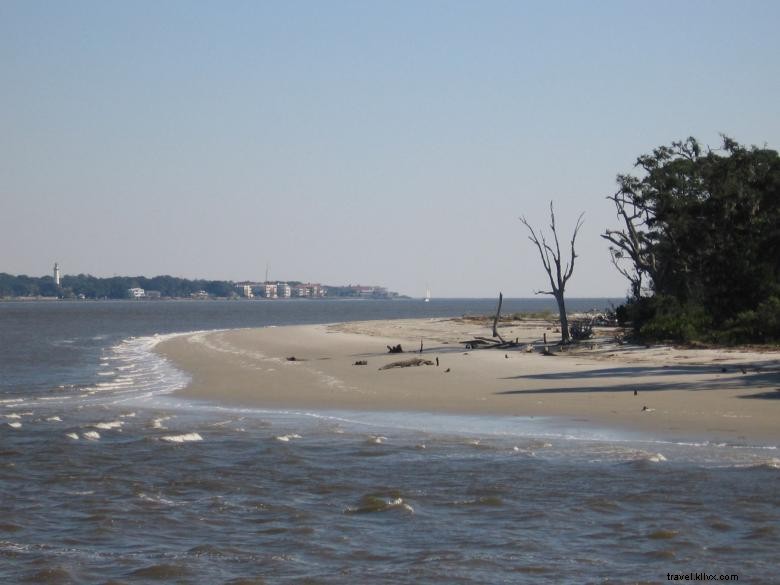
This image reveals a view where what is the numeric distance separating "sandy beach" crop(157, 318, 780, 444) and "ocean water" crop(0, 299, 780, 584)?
1264mm

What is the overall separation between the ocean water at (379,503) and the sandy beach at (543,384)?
1.26 m

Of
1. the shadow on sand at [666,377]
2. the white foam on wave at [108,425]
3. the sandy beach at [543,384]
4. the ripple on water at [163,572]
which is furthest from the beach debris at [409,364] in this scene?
the ripple on water at [163,572]

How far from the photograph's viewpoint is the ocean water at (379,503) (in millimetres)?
8250

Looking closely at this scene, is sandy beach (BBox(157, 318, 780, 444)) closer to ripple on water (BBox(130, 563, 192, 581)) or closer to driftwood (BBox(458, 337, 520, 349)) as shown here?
driftwood (BBox(458, 337, 520, 349))

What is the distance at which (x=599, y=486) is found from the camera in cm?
1092

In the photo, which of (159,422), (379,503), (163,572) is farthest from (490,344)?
(163,572)

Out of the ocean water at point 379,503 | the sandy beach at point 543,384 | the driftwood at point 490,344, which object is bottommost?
the ocean water at point 379,503

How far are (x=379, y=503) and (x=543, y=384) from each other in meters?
11.2

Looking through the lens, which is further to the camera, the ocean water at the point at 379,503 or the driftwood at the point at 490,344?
the driftwood at the point at 490,344

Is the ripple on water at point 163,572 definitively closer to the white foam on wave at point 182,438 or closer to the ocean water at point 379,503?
the ocean water at point 379,503

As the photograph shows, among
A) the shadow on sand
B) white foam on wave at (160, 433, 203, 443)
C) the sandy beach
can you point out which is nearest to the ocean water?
white foam on wave at (160, 433, 203, 443)

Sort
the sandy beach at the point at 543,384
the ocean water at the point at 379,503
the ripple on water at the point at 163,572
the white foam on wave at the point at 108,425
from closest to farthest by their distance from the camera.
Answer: the ripple on water at the point at 163,572 < the ocean water at the point at 379,503 < the sandy beach at the point at 543,384 < the white foam on wave at the point at 108,425

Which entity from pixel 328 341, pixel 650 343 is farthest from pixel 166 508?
pixel 328 341

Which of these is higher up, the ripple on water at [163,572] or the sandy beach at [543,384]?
the sandy beach at [543,384]
